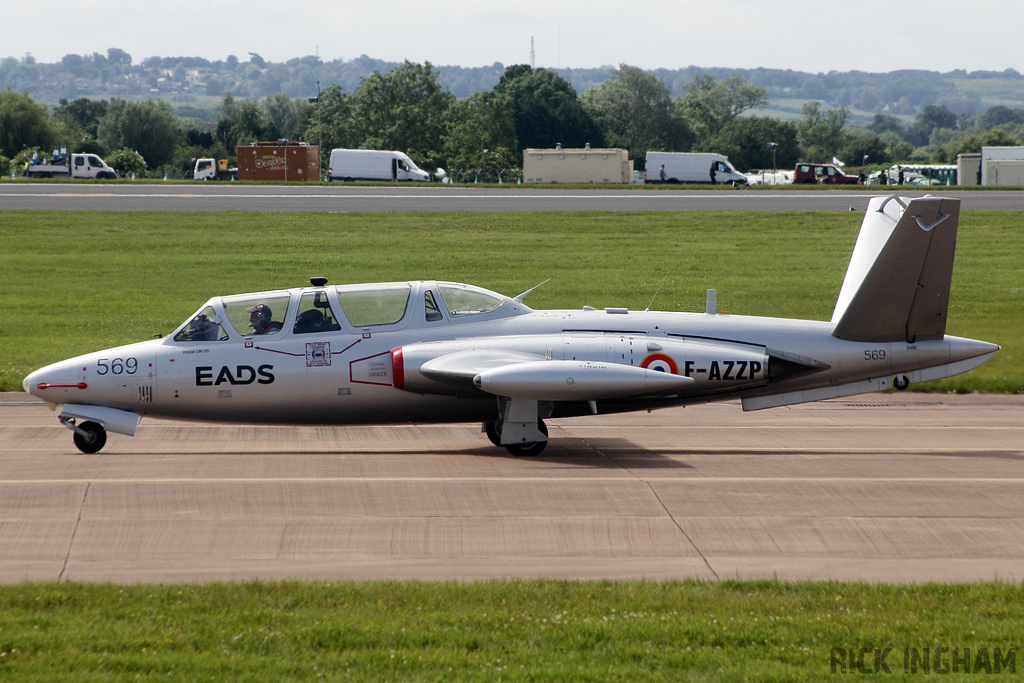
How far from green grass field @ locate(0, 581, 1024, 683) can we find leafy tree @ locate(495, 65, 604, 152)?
123 m

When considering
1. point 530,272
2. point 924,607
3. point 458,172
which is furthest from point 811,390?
point 458,172

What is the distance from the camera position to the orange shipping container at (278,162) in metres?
78.9

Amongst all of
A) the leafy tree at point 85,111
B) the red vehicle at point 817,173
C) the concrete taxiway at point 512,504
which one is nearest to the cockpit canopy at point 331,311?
the concrete taxiway at point 512,504

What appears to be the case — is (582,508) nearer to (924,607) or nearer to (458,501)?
(458,501)

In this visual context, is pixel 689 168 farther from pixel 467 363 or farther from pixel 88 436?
pixel 88 436

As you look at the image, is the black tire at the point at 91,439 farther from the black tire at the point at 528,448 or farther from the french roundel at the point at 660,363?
the french roundel at the point at 660,363

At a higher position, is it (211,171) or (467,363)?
(211,171)

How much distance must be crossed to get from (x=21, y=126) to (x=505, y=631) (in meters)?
117

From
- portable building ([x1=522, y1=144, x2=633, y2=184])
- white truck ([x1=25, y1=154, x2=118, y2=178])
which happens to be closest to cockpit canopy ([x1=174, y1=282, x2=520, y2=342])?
portable building ([x1=522, y1=144, x2=633, y2=184])

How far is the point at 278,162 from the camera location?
7906 centimetres

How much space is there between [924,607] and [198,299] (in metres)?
26.9

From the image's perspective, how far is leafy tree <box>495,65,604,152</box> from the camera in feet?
433

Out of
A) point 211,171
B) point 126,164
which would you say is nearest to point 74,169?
point 211,171

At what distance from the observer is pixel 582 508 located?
1218cm
